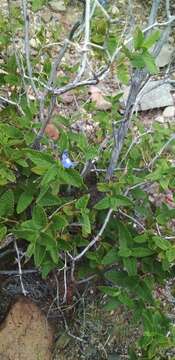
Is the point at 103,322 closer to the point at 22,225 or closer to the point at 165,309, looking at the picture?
the point at 165,309

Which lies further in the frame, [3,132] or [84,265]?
[84,265]

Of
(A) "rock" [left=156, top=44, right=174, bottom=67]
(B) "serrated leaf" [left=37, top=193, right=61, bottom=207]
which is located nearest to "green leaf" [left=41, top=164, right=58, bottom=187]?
(B) "serrated leaf" [left=37, top=193, right=61, bottom=207]

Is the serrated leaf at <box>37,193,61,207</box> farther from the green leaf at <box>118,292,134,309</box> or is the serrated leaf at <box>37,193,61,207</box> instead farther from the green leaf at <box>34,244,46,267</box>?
the green leaf at <box>118,292,134,309</box>

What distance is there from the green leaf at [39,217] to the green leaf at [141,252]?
0.30m

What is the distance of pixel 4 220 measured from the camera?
6.00 ft

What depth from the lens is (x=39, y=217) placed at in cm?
174

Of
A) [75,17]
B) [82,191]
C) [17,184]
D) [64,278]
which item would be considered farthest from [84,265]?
[75,17]

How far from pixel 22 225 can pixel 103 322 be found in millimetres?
745

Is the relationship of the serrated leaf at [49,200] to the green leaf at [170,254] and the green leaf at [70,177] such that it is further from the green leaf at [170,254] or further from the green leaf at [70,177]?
the green leaf at [170,254]

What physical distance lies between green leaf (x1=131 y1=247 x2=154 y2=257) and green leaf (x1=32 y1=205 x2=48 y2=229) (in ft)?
0.97

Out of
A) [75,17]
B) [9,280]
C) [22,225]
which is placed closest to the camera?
[22,225]

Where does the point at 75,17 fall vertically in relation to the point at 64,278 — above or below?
above

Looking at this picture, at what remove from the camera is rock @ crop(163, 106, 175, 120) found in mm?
3309

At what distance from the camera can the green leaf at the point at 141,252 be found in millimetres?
1868
